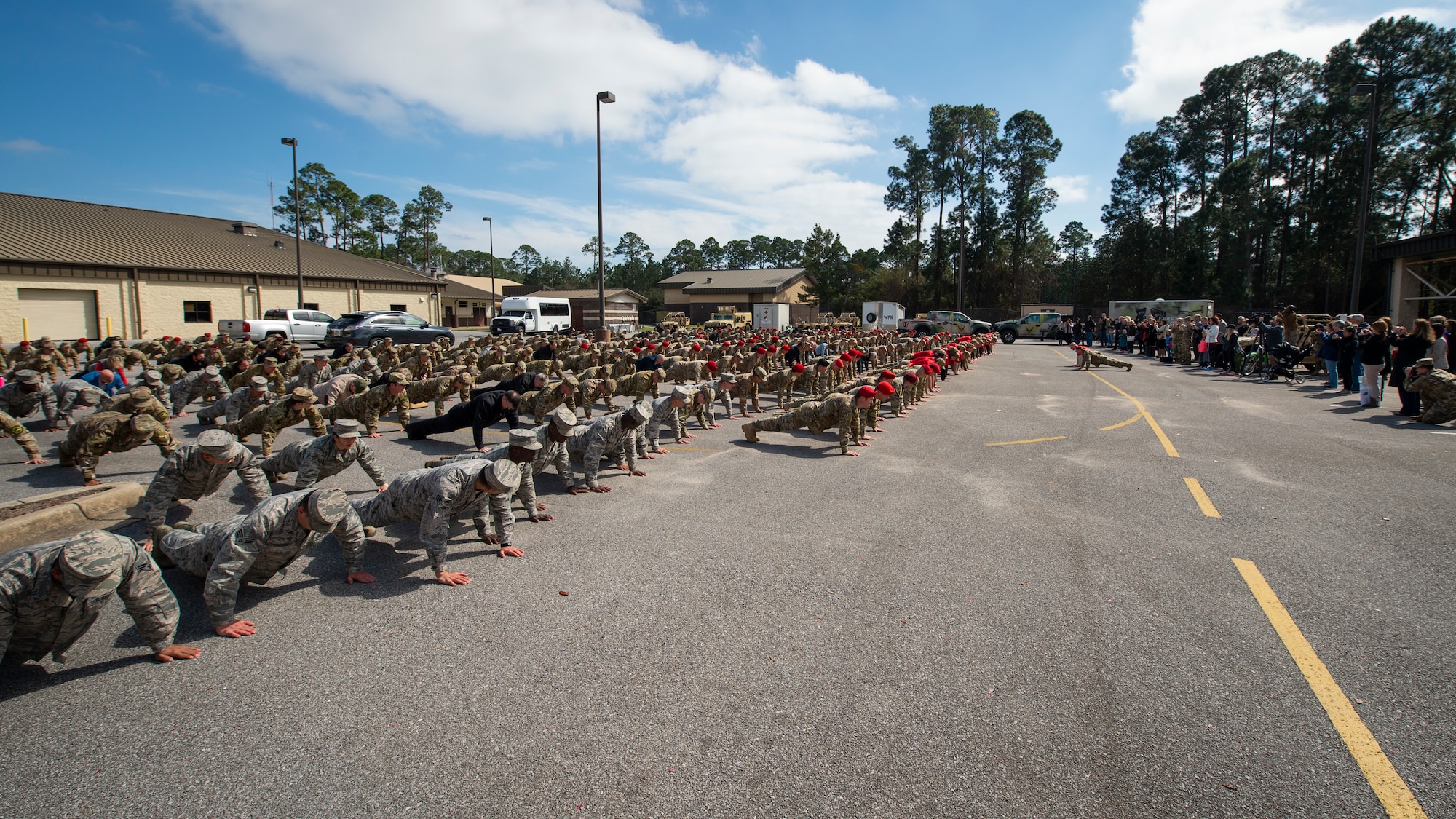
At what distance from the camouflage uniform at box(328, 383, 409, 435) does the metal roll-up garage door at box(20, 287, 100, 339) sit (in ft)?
98.7

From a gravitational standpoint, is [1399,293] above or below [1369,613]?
above

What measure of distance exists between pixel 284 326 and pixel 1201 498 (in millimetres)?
31002

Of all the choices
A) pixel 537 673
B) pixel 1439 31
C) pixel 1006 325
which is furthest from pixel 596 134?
pixel 1439 31

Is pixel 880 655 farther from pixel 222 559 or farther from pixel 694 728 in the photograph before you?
pixel 222 559

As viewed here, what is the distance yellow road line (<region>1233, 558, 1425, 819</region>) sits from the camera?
3009 mm

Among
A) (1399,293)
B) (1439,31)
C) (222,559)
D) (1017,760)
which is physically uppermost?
(1439,31)

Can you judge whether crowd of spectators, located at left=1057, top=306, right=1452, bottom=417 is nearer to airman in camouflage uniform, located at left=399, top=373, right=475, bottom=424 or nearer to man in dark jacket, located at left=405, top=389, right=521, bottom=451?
man in dark jacket, located at left=405, top=389, right=521, bottom=451

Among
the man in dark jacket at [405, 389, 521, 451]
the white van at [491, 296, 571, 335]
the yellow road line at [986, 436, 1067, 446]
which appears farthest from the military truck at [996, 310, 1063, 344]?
the man in dark jacket at [405, 389, 521, 451]

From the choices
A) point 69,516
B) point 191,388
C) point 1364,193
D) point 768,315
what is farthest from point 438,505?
point 768,315

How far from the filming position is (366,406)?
33.9 ft

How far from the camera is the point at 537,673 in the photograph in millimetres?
3994

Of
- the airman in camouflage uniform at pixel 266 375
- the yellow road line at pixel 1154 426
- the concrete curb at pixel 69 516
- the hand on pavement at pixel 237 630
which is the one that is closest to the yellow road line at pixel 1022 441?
the yellow road line at pixel 1154 426

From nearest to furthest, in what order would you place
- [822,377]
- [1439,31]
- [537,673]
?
[537,673] → [822,377] → [1439,31]

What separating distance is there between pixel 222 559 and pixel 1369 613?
7918 mm
